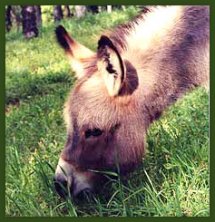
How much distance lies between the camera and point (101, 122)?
2.98 metres

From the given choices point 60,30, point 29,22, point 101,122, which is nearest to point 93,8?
point 60,30

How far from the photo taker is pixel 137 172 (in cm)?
315

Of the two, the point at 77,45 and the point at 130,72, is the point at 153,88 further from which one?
the point at 77,45

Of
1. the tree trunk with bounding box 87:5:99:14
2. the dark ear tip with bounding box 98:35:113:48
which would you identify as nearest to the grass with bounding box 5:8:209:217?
the tree trunk with bounding box 87:5:99:14

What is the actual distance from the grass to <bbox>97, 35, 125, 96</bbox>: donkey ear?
0.23 meters

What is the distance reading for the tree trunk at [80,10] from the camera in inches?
130

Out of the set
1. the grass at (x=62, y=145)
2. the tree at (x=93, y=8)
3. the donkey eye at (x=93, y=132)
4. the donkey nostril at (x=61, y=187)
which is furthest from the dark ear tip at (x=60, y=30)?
the donkey nostril at (x=61, y=187)

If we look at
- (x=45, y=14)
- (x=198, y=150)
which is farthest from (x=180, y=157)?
(x=45, y=14)

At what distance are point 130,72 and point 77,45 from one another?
0.33 metres

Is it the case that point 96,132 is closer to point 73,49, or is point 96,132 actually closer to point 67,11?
point 73,49

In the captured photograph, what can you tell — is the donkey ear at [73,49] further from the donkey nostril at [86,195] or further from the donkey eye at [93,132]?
the donkey nostril at [86,195]

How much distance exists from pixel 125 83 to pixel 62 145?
46 cm

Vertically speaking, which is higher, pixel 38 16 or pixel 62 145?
pixel 38 16

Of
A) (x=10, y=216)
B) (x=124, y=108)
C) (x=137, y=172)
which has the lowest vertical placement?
(x=10, y=216)
